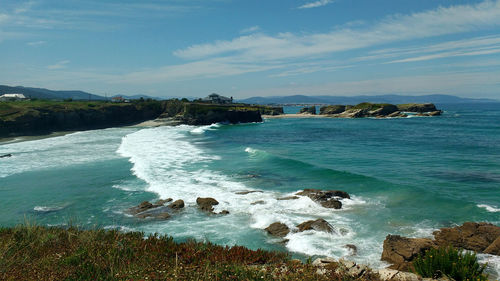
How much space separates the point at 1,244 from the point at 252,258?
651cm

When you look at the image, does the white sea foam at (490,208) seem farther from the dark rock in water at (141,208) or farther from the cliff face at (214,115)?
the cliff face at (214,115)

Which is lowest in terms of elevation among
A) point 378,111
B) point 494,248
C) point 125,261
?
point 494,248

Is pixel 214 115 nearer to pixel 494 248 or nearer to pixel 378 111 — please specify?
pixel 378 111

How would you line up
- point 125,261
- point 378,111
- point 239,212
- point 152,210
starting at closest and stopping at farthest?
point 125,261 → point 239,212 → point 152,210 → point 378,111

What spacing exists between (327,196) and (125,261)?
13.9m

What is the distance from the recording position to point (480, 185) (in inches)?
808

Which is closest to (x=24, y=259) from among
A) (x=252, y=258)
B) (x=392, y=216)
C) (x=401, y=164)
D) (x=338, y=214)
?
(x=252, y=258)

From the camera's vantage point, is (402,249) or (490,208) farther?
(490,208)

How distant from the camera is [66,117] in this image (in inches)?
2869

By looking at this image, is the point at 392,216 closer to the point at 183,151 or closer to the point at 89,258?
the point at 89,258

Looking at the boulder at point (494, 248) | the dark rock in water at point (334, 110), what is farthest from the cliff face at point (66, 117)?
the boulder at point (494, 248)

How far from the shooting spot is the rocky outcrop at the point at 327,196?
17659mm

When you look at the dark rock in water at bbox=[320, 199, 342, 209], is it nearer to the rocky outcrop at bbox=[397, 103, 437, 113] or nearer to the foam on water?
the foam on water

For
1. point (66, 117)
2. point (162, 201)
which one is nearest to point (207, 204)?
point (162, 201)
